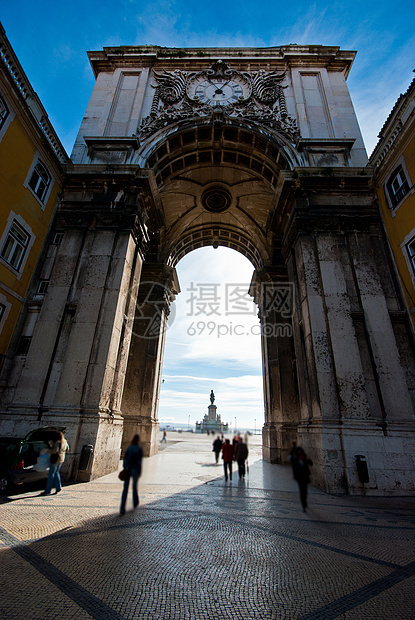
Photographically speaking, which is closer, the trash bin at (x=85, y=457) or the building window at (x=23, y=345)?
the trash bin at (x=85, y=457)

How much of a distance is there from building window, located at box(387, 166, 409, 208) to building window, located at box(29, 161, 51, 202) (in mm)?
16865

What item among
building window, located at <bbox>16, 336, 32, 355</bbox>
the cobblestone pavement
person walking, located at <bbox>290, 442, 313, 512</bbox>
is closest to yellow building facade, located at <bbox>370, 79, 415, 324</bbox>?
the cobblestone pavement

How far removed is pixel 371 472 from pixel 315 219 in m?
11.3

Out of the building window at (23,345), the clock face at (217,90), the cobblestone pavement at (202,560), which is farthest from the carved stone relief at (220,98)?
the cobblestone pavement at (202,560)

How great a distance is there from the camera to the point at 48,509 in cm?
691

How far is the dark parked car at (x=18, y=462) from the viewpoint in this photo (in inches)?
316

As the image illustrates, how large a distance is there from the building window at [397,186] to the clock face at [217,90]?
11.7 metres

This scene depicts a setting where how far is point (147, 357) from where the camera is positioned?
2053 cm

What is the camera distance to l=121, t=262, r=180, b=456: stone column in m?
18.9

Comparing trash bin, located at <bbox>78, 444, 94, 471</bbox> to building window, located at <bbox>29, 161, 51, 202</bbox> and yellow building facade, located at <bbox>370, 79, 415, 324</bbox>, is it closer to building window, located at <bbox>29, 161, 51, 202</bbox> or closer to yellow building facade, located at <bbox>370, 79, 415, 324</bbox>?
building window, located at <bbox>29, 161, 51, 202</bbox>

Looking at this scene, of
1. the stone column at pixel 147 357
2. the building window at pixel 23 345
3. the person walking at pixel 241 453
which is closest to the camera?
the person walking at pixel 241 453

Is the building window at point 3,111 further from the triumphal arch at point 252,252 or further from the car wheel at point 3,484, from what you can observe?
the car wheel at point 3,484

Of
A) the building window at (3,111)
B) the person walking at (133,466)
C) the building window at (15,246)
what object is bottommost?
the person walking at (133,466)

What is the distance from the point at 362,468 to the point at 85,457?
390 inches
